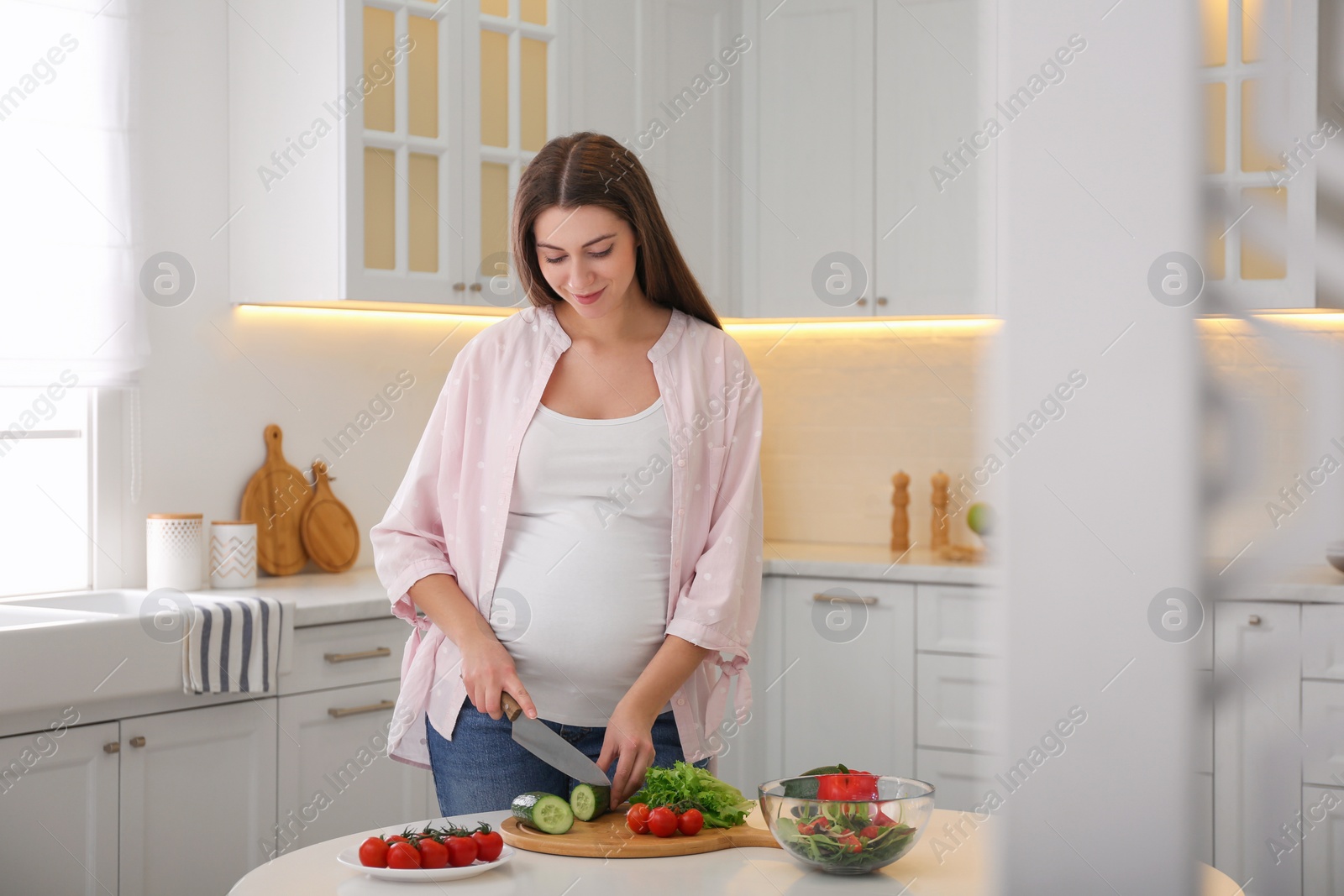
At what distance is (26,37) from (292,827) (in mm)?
1830

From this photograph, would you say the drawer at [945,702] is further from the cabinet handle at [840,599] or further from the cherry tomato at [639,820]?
the cherry tomato at [639,820]

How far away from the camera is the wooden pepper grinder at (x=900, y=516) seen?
3621 mm

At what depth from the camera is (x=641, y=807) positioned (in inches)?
47.3

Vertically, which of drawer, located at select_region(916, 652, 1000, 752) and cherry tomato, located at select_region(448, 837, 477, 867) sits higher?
cherry tomato, located at select_region(448, 837, 477, 867)

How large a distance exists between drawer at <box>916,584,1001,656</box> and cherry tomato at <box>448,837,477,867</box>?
7.11 ft

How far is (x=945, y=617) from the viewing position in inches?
122

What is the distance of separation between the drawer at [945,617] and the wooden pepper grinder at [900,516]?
50cm

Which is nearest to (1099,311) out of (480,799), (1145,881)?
(1145,881)

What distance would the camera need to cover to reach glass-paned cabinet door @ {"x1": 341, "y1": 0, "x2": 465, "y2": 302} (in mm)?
2820

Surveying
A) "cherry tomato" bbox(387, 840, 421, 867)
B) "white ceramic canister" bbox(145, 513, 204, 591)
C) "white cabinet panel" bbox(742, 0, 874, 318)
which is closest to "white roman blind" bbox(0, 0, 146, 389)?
"white ceramic canister" bbox(145, 513, 204, 591)

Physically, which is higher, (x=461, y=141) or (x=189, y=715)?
(x=461, y=141)

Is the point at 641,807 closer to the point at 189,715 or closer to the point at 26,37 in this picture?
the point at 189,715

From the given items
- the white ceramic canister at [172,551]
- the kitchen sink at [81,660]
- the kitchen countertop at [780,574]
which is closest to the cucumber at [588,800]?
the kitchen sink at [81,660]

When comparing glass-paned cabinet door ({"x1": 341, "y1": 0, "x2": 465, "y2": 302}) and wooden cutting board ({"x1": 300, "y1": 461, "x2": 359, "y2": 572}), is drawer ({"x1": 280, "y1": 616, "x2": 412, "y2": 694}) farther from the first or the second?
glass-paned cabinet door ({"x1": 341, "y1": 0, "x2": 465, "y2": 302})
